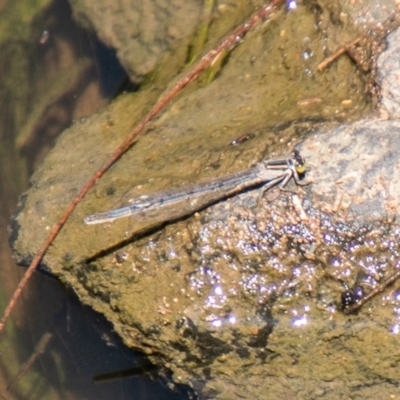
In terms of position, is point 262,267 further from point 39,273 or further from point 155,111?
point 39,273

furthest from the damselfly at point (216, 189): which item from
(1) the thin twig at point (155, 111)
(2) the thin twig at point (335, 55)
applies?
(2) the thin twig at point (335, 55)

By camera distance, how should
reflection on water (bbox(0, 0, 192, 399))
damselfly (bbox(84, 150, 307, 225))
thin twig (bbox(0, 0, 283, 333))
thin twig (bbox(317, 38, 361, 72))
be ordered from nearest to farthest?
1. damselfly (bbox(84, 150, 307, 225))
2. thin twig (bbox(317, 38, 361, 72))
3. thin twig (bbox(0, 0, 283, 333))
4. reflection on water (bbox(0, 0, 192, 399))

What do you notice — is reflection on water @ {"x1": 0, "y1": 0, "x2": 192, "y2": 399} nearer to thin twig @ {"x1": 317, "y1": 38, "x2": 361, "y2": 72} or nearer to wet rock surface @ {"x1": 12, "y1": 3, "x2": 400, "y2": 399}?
wet rock surface @ {"x1": 12, "y1": 3, "x2": 400, "y2": 399}

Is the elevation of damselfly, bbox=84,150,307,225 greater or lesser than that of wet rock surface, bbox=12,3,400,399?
greater

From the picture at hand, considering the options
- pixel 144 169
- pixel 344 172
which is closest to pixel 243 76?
pixel 144 169

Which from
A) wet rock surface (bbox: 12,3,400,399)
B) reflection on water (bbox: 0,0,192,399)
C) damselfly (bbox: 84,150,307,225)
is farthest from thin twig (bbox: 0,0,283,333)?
reflection on water (bbox: 0,0,192,399)

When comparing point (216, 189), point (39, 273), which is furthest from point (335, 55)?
point (39, 273)

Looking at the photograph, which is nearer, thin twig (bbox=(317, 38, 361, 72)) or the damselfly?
the damselfly
